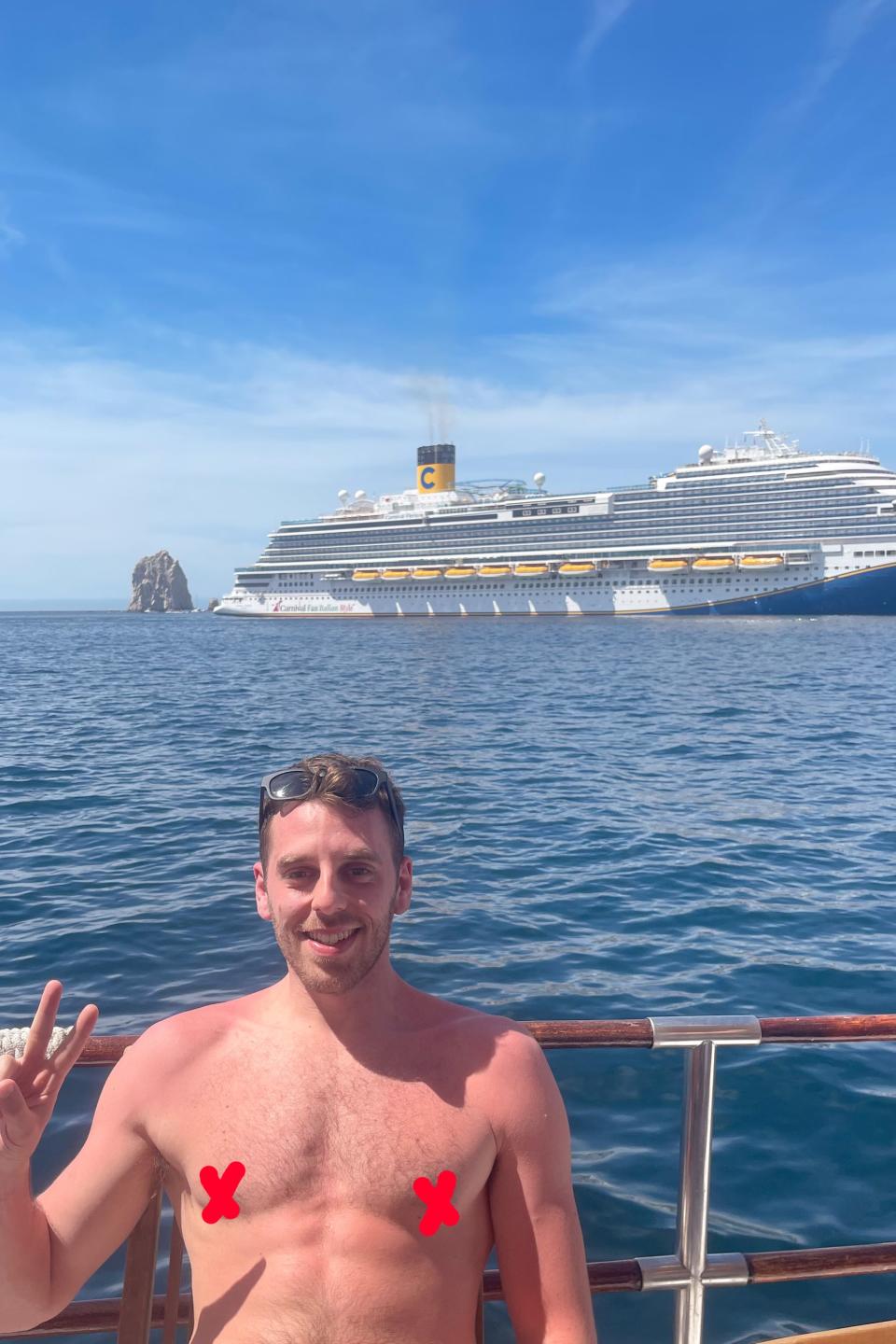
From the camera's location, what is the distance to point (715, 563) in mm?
69688

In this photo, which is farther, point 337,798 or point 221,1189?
point 337,798

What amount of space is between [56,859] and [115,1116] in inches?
338

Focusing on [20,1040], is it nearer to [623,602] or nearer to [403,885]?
[403,885]

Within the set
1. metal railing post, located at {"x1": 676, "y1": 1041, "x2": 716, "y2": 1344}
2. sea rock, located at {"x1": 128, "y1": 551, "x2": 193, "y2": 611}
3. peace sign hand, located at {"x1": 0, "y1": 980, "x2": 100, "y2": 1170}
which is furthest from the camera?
sea rock, located at {"x1": 128, "y1": 551, "x2": 193, "y2": 611}

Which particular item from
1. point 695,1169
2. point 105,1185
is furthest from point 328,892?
point 695,1169

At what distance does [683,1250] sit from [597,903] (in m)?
6.57

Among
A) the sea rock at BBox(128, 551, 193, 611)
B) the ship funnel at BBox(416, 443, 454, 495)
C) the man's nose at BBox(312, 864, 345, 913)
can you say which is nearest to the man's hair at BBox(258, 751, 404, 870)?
the man's nose at BBox(312, 864, 345, 913)

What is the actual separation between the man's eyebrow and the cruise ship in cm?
6844

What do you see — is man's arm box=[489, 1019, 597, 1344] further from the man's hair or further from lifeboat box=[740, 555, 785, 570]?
lifeboat box=[740, 555, 785, 570]

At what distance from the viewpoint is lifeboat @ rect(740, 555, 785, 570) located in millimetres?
67625

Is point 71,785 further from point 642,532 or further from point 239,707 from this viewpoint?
point 642,532

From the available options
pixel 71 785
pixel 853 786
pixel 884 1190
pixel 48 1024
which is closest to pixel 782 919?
pixel 884 1190

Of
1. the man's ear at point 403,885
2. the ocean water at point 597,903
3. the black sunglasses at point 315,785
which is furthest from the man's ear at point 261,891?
the ocean water at point 597,903

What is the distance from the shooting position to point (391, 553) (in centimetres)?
8475
